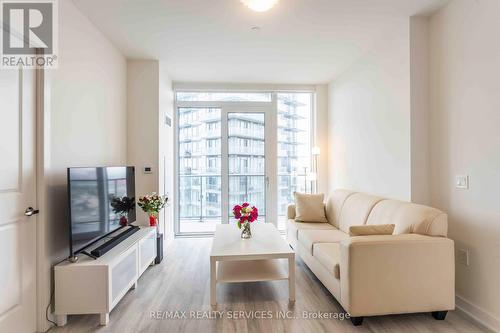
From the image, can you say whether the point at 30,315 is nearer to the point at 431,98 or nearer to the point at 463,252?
the point at 463,252

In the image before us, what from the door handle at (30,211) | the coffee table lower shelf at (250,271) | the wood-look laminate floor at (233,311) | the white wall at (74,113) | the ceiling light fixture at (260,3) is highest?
the ceiling light fixture at (260,3)

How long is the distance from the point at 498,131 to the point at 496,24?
808 millimetres

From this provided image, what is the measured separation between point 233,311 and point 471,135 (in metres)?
2.51

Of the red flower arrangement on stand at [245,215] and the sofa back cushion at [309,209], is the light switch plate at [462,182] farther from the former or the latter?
the red flower arrangement on stand at [245,215]

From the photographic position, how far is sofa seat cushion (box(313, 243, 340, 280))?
2270 millimetres

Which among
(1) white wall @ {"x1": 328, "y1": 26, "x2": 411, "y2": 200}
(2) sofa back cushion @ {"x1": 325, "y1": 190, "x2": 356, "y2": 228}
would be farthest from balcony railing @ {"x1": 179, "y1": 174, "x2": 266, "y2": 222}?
(1) white wall @ {"x1": 328, "y1": 26, "x2": 411, "y2": 200}

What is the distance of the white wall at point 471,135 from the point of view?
81.3 inches

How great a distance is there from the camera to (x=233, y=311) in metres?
2.34

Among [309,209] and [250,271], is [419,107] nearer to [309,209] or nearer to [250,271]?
[309,209]

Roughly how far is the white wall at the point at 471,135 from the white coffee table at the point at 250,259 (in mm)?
1492

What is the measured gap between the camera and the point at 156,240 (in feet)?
11.4

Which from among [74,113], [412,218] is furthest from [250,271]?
[74,113]

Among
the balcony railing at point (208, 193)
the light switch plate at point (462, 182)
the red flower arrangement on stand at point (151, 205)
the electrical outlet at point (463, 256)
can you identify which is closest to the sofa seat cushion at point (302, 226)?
the balcony railing at point (208, 193)

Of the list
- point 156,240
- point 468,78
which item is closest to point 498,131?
point 468,78
